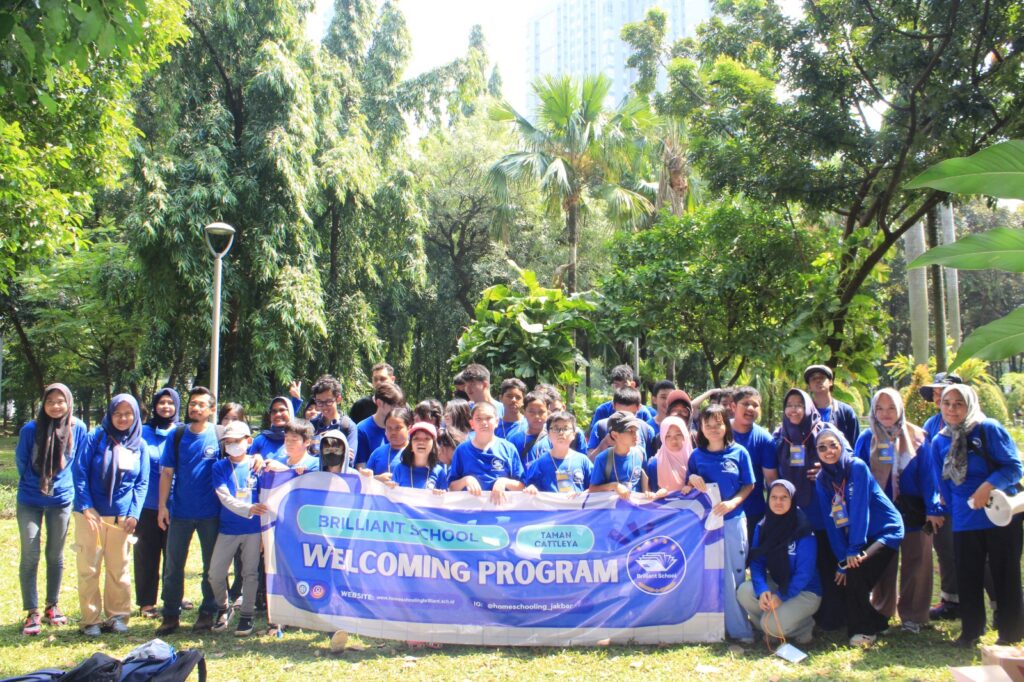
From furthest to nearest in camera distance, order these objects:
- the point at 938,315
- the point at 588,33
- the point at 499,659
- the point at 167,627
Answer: the point at 588,33
the point at 938,315
the point at 167,627
the point at 499,659

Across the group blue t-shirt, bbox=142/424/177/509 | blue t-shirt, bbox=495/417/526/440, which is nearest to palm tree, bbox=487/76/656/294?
blue t-shirt, bbox=495/417/526/440

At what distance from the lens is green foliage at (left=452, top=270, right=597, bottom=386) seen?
1023 centimetres

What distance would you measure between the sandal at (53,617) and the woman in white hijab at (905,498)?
6080 mm

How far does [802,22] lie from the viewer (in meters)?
A: 11.2

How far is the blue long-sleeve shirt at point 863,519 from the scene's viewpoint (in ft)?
17.7

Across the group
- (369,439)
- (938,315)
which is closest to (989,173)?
(369,439)

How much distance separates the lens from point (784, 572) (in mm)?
5547

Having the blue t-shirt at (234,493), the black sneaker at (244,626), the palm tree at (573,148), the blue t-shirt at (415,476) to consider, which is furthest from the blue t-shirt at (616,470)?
the palm tree at (573,148)

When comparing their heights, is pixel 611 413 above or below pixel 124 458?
above

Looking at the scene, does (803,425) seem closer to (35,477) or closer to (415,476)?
(415,476)

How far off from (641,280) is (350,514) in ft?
23.4

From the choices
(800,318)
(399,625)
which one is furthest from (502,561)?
(800,318)

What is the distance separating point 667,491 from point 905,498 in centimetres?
181

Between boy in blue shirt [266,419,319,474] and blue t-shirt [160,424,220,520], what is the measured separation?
0.52 metres
